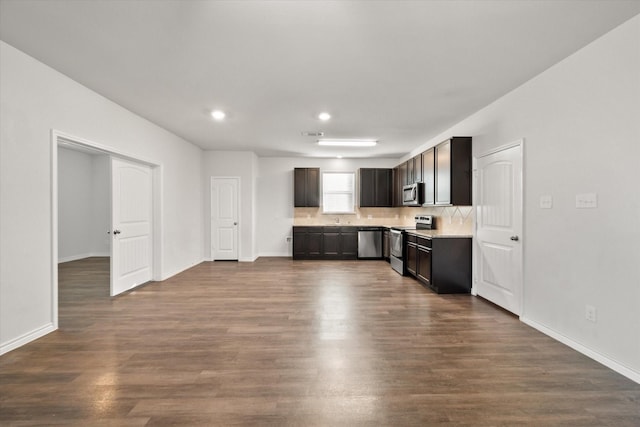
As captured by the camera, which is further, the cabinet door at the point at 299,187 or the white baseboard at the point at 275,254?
the white baseboard at the point at 275,254

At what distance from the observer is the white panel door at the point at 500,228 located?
3.32 m

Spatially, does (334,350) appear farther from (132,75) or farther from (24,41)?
(24,41)

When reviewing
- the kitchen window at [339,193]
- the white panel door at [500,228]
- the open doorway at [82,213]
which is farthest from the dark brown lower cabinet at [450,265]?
the open doorway at [82,213]

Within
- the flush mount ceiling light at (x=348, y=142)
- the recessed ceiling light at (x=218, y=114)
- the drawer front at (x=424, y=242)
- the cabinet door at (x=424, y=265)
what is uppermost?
the recessed ceiling light at (x=218, y=114)

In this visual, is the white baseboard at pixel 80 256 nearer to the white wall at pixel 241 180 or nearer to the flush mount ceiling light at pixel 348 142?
the white wall at pixel 241 180

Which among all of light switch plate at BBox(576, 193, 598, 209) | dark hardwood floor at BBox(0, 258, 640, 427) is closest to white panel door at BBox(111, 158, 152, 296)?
dark hardwood floor at BBox(0, 258, 640, 427)

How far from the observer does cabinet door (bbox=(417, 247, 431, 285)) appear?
4418mm

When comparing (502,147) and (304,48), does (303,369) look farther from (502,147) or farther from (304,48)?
(502,147)

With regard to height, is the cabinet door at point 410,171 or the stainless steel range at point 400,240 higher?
the cabinet door at point 410,171

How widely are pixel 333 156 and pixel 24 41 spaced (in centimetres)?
580

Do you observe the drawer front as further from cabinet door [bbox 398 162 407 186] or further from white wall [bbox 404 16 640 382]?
cabinet door [bbox 398 162 407 186]

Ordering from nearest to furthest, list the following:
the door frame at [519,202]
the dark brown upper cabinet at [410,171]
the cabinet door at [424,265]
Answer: the door frame at [519,202]
the cabinet door at [424,265]
the dark brown upper cabinet at [410,171]

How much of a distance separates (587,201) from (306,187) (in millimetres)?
5658

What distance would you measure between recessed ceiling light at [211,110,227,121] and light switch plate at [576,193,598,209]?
14.0 ft
